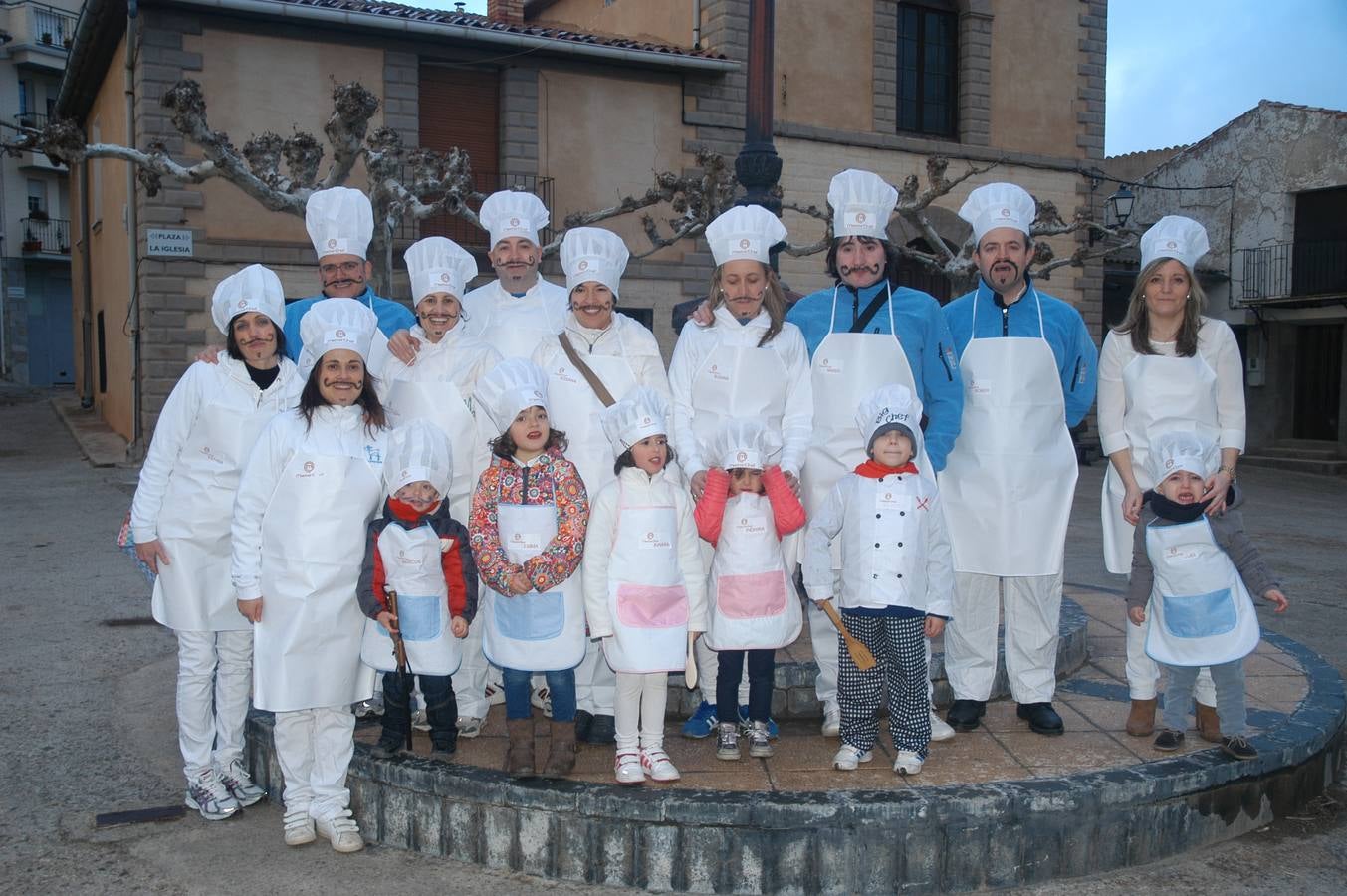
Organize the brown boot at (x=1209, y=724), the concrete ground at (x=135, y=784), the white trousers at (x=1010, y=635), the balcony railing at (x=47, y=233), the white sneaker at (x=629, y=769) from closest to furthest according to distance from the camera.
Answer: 1. the concrete ground at (x=135, y=784)
2. the white sneaker at (x=629, y=769)
3. the brown boot at (x=1209, y=724)
4. the white trousers at (x=1010, y=635)
5. the balcony railing at (x=47, y=233)

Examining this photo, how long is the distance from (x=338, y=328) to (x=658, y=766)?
185cm

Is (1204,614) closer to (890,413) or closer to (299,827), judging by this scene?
(890,413)

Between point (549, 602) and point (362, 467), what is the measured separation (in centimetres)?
80

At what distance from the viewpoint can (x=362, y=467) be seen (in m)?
4.19

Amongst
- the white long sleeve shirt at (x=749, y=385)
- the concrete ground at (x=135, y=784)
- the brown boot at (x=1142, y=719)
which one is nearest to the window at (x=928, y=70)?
the concrete ground at (x=135, y=784)

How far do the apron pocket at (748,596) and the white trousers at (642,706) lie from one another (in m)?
0.33

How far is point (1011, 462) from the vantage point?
474 cm

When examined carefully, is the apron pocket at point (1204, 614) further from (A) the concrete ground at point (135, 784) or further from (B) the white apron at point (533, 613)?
(B) the white apron at point (533, 613)

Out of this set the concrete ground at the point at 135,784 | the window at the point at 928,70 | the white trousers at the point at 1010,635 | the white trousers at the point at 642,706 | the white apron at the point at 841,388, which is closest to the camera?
the concrete ground at the point at 135,784

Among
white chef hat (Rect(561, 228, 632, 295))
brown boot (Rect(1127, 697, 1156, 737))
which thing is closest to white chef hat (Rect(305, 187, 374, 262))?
white chef hat (Rect(561, 228, 632, 295))

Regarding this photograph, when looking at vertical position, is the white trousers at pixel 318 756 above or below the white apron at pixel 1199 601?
below

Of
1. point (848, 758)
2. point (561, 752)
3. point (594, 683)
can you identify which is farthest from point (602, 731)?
point (848, 758)

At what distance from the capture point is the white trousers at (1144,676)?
462 centimetres

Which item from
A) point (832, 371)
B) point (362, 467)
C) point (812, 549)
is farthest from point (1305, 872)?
point (362, 467)
